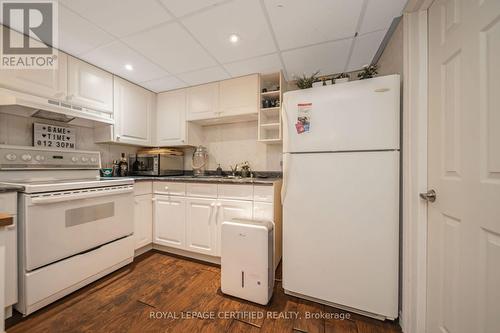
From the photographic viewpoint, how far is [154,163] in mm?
2398

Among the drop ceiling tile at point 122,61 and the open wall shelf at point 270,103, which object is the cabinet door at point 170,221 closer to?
the open wall shelf at point 270,103

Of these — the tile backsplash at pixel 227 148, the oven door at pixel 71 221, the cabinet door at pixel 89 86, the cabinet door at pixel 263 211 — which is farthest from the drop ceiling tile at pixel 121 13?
the cabinet door at pixel 263 211

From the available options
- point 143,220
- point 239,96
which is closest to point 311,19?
point 239,96

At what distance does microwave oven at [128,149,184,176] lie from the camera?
2393mm

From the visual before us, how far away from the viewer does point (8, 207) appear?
1.20 metres

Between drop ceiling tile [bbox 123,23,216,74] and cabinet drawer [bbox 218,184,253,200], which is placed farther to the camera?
cabinet drawer [bbox 218,184,253,200]

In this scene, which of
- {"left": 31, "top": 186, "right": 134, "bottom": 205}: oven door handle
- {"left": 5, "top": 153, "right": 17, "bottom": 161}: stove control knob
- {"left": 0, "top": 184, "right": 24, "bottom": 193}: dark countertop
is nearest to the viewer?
{"left": 0, "top": 184, "right": 24, "bottom": 193}: dark countertop

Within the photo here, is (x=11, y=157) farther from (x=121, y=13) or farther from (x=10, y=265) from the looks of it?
(x=121, y=13)

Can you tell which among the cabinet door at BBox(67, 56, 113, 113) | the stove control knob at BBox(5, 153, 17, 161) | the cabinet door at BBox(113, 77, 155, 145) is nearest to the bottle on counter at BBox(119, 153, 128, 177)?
the cabinet door at BBox(113, 77, 155, 145)

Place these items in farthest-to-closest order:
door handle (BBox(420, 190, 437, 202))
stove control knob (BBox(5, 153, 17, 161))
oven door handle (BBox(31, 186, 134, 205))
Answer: stove control knob (BBox(5, 153, 17, 161)) < oven door handle (BBox(31, 186, 134, 205)) < door handle (BBox(420, 190, 437, 202))

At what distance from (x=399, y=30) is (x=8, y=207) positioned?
2.92 m

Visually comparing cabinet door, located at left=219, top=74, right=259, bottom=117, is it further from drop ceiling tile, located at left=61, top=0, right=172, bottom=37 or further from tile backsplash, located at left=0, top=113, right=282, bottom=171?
drop ceiling tile, located at left=61, top=0, right=172, bottom=37

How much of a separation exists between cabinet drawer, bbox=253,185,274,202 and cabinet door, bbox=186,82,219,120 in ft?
3.76

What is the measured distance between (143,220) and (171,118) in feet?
4.56
